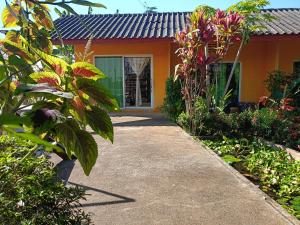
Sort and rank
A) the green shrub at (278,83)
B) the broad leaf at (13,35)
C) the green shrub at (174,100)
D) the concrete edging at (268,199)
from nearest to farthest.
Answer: the broad leaf at (13,35) → the concrete edging at (268,199) → the green shrub at (174,100) → the green shrub at (278,83)

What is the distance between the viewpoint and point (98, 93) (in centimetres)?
90

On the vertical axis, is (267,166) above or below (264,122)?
below

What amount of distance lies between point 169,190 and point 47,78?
357 cm

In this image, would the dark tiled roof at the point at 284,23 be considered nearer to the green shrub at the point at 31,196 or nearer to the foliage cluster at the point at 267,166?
the foliage cluster at the point at 267,166

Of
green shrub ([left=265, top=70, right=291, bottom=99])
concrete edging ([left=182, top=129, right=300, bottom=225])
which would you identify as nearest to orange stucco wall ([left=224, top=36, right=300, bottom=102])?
green shrub ([left=265, top=70, right=291, bottom=99])

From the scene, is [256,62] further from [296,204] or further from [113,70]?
[296,204]

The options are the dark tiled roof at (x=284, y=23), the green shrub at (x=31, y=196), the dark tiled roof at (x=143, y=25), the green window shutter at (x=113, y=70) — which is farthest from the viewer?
→ the green window shutter at (x=113, y=70)

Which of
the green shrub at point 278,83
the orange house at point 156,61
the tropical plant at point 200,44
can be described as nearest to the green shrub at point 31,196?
the tropical plant at point 200,44

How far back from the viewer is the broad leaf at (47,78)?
88cm

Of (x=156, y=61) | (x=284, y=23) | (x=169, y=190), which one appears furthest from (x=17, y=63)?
(x=284, y=23)

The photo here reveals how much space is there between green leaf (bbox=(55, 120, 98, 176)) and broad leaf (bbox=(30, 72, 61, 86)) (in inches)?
5.0

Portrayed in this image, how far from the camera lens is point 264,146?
6.67m

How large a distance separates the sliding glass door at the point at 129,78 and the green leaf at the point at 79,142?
11.2m

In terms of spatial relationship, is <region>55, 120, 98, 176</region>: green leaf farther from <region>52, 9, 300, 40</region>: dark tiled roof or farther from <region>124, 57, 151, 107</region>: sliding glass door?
<region>124, 57, 151, 107</region>: sliding glass door
